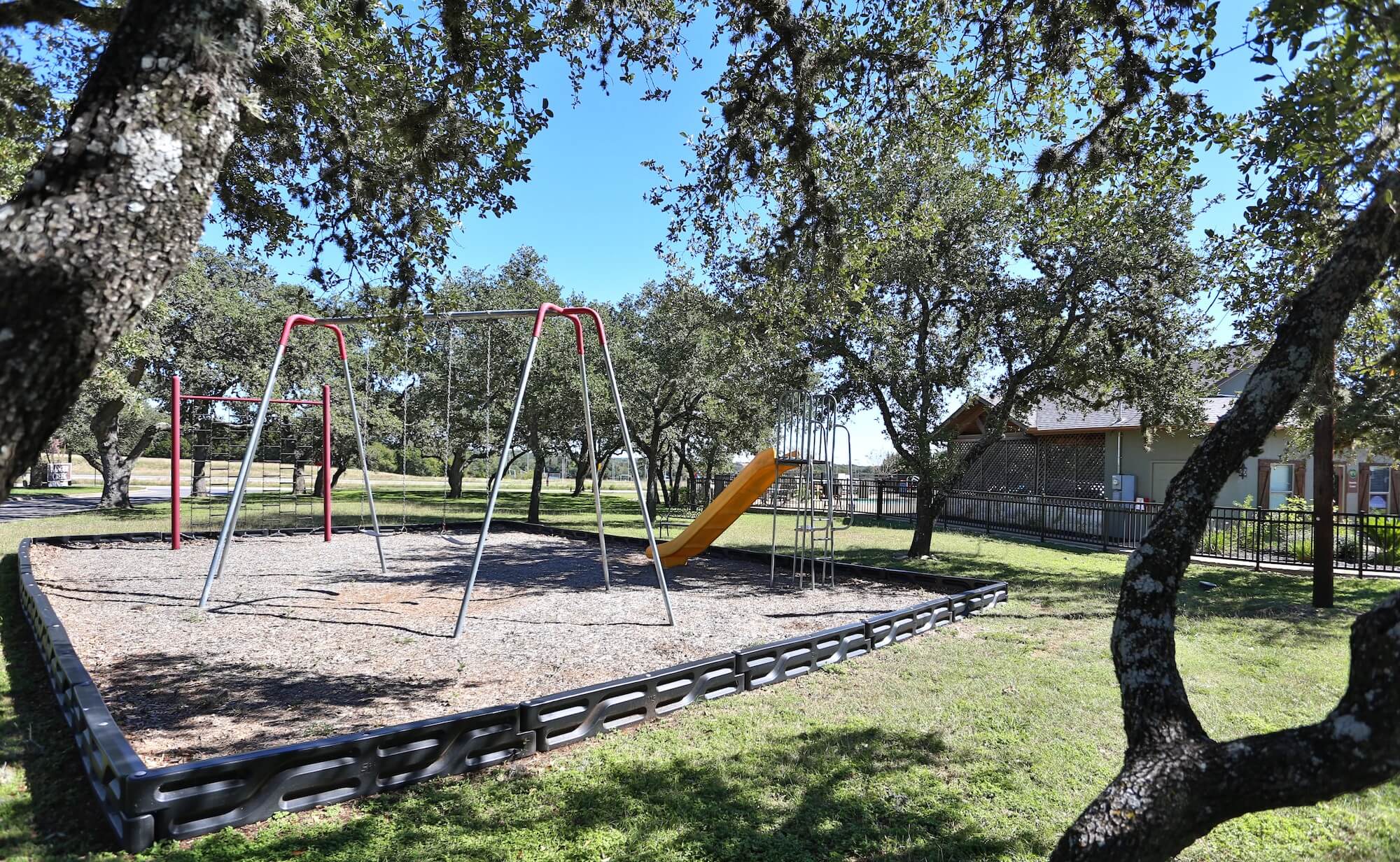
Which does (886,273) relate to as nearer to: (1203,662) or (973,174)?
(973,174)

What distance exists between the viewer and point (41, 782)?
373cm

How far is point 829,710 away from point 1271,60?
4190 mm

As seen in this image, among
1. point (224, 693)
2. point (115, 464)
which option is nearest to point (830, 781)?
point (224, 693)

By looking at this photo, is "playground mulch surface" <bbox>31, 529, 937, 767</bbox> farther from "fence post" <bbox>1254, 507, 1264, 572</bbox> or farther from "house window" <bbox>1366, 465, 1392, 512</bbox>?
"house window" <bbox>1366, 465, 1392, 512</bbox>

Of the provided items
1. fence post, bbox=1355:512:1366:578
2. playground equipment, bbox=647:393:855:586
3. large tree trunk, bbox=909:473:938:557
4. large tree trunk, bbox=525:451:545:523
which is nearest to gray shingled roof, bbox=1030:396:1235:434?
fence post, bbox=1355:512:1366:578

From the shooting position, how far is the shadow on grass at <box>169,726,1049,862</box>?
3150 millimetres

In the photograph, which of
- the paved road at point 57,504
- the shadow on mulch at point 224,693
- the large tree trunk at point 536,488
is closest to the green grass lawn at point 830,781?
the shadow on mulch at point 224,693

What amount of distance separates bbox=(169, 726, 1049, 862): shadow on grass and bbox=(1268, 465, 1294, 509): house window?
20.8m

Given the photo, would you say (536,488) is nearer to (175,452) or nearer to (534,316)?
(175,452)

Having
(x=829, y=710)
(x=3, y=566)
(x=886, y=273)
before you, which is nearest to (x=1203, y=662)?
(x=829, y=710)

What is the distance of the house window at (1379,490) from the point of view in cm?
1886

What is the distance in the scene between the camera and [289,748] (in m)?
3.51

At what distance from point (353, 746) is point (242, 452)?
2316 cm

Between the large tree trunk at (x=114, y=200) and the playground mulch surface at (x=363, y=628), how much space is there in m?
3.59
